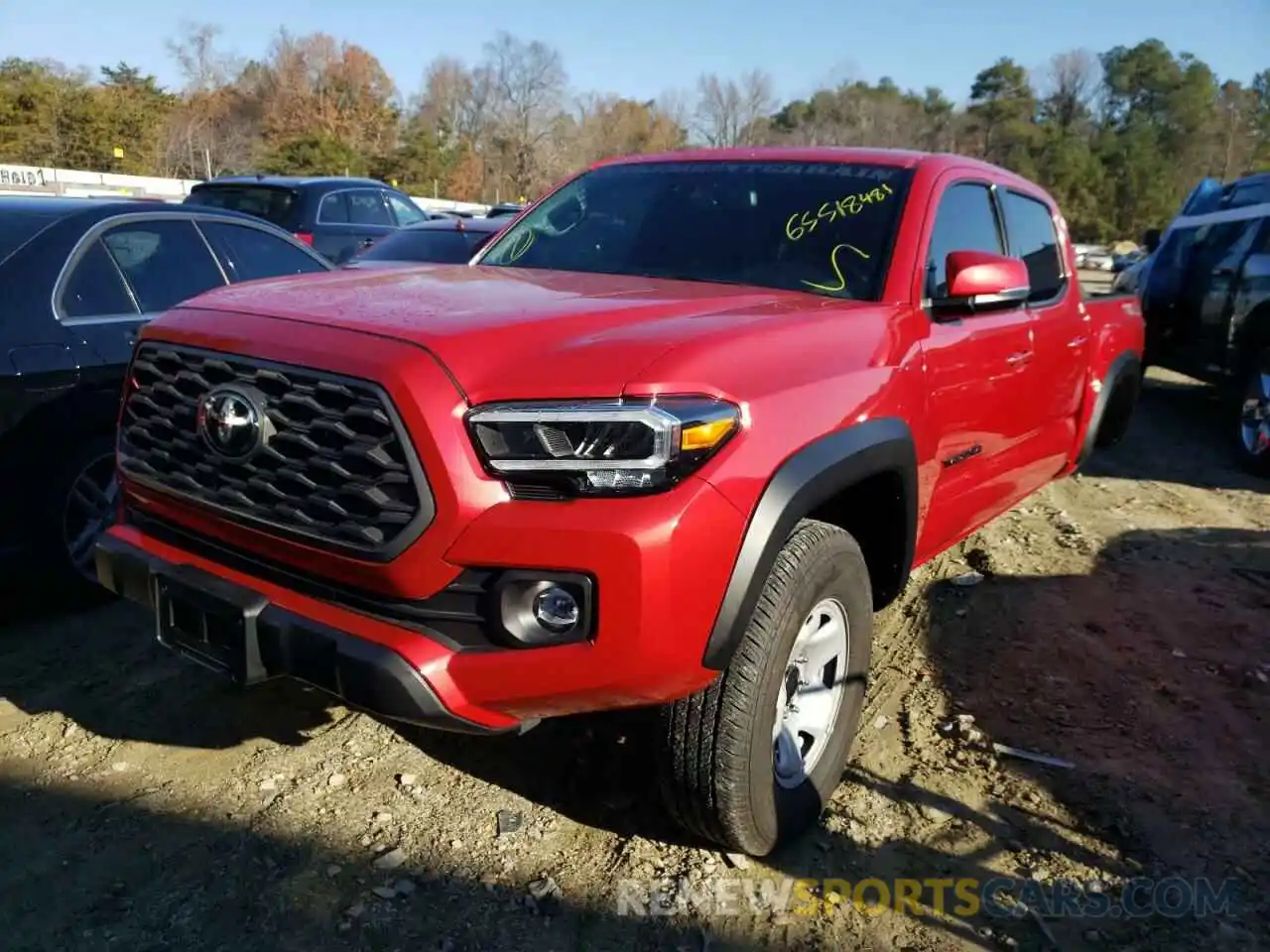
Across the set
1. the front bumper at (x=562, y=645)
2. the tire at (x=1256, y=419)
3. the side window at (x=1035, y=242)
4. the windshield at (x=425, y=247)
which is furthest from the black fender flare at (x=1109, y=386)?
the windshield at (x=425, y=247)

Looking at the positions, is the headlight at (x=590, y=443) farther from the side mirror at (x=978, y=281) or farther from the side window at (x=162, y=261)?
the side window at (x=162, y=261)

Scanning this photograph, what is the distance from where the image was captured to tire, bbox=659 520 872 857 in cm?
241

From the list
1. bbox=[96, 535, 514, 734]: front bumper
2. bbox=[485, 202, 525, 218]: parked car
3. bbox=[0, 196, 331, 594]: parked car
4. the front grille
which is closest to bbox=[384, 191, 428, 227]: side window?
bbox=[485, 202, 525, 218]: parked car

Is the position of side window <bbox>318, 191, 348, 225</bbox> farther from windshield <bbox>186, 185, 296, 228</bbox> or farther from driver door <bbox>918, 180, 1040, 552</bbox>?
driver door <bbox>918, 180, 1040, 552</bbox>

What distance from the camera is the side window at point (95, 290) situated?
4.01 m

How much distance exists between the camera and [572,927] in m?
2.46

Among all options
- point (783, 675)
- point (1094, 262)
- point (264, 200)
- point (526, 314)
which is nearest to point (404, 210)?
point (264, 200)

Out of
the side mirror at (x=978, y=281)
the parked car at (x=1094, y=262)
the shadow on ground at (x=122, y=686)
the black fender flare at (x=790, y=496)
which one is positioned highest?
the side mirror at (x=978, y=281)

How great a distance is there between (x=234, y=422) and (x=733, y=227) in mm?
1875

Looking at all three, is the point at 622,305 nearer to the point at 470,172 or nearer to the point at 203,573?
the point at 203,573

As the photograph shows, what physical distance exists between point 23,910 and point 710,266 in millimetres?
2649

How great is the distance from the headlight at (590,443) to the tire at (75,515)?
7.56 ft

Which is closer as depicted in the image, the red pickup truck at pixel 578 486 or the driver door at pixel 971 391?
the red pickup truck at pixel 578 486

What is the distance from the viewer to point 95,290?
4.13 meters
